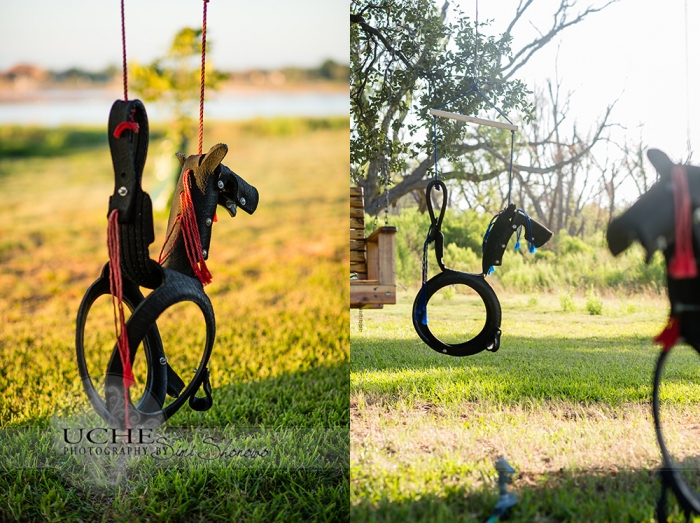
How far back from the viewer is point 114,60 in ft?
17.4

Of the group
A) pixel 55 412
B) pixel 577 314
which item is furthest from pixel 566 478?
pixel 55 412

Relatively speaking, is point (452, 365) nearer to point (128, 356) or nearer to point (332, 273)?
point (128, 356)

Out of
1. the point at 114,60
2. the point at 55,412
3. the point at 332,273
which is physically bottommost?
the point at 55,412

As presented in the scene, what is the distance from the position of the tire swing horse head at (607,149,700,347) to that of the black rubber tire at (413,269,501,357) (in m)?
0.66

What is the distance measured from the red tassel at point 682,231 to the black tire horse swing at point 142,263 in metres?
0.98

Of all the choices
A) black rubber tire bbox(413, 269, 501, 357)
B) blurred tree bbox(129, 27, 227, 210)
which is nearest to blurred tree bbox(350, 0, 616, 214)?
black rubber tire bbox(413, 269, 501, 357)

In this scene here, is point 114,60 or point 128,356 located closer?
point 128,356

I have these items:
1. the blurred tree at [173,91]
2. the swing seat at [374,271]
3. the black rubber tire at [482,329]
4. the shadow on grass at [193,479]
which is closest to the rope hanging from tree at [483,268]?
the black rubber tire at [482,329]

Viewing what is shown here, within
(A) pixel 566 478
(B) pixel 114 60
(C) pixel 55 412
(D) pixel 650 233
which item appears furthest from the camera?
(B) pixel 114 60

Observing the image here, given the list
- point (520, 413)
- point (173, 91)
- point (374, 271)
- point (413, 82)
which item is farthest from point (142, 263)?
point (173, 91)

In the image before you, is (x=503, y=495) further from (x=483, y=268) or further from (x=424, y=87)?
(x=424, y=87)

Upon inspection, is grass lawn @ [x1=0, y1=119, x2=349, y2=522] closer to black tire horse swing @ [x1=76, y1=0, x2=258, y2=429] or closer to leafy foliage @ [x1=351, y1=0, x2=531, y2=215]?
black tire horse swing @ [x1=76, y1=0, x2=258, y2=429]

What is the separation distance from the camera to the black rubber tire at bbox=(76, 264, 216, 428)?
134 cm

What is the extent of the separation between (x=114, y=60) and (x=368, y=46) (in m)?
3.88
